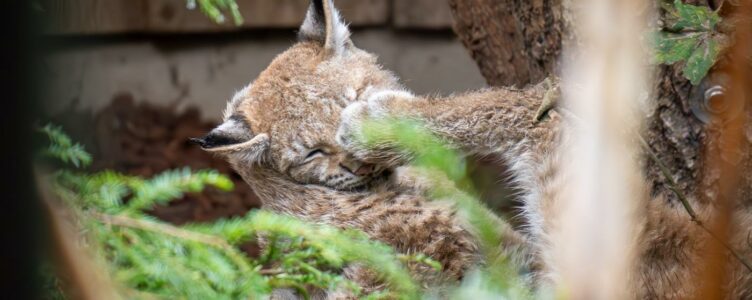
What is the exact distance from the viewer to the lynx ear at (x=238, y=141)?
3234 millimetres

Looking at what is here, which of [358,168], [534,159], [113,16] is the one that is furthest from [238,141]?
[113,16]

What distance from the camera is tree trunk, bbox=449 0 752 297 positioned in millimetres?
2713

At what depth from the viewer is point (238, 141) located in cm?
331

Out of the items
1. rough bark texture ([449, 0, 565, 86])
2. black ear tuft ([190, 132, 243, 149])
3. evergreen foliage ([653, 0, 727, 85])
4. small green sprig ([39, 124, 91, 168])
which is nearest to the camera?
small green sprig ([39, 124, 91, 168])

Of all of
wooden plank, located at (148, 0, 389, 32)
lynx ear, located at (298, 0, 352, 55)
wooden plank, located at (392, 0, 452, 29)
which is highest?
wooden plank, located at (392, 0, 452, 29)

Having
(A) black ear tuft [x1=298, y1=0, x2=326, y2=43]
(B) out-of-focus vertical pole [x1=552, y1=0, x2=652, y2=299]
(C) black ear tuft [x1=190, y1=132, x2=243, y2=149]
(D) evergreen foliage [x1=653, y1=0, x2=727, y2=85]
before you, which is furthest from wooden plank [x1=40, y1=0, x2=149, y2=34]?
(B) out-of-focus vertical pole [x1=552, y1=0, x2=652, y2=299]

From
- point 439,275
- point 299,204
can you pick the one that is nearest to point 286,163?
point 299,204

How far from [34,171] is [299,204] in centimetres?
226

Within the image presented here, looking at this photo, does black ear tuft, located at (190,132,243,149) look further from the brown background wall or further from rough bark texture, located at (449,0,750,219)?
the brown background wall

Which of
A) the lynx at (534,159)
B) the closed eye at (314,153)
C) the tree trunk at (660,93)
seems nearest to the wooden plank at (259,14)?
the tree trunk at (660,93)

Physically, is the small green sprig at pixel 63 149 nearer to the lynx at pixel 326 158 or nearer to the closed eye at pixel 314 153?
the lynx at pixel 326 158

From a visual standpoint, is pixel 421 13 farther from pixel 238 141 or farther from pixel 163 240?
pixel 163 240

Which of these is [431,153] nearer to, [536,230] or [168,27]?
[536,230]

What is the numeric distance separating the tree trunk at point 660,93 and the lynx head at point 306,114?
60cm
